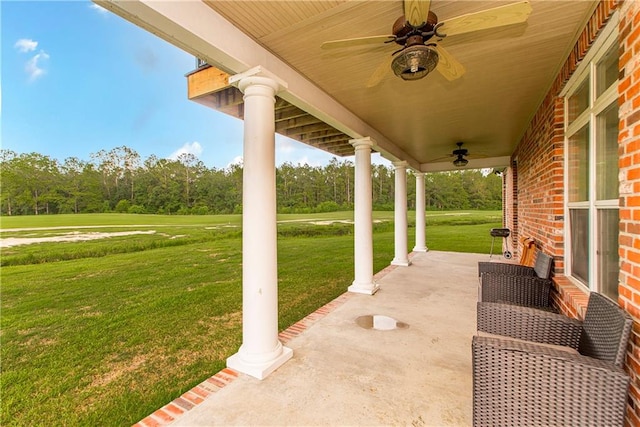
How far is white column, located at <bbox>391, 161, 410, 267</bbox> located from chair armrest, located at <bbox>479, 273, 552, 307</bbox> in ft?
12.4

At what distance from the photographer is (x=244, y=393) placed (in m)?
2.17

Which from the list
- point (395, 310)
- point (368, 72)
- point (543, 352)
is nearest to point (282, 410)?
point (543, 352)

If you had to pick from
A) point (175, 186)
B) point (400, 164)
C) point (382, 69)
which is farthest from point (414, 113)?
point (175, 186)

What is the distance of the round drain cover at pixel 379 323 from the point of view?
3357mm

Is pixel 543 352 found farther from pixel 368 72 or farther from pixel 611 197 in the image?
pixel 368 72

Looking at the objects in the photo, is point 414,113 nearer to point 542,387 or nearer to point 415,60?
point 415,60

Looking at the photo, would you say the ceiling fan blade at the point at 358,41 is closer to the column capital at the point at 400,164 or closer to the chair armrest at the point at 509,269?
the chair armrest at the point at 509,269

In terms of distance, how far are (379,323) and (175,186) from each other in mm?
23952

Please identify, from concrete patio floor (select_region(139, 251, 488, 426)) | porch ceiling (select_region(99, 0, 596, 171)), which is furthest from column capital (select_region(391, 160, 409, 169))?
concrete patio floor (select_region(139, 251, 488, 426))

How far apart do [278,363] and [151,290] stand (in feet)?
14.9

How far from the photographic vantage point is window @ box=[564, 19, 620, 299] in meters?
1.95

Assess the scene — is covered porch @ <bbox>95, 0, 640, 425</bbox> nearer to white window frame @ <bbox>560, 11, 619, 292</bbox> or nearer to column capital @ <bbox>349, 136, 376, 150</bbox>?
white window frame @ <bbox>560, 11, 619, 292</bbox>

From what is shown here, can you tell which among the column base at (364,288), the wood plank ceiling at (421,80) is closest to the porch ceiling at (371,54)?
the wood plank ceiling at (421,80)

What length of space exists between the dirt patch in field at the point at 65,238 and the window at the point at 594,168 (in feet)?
54.5
